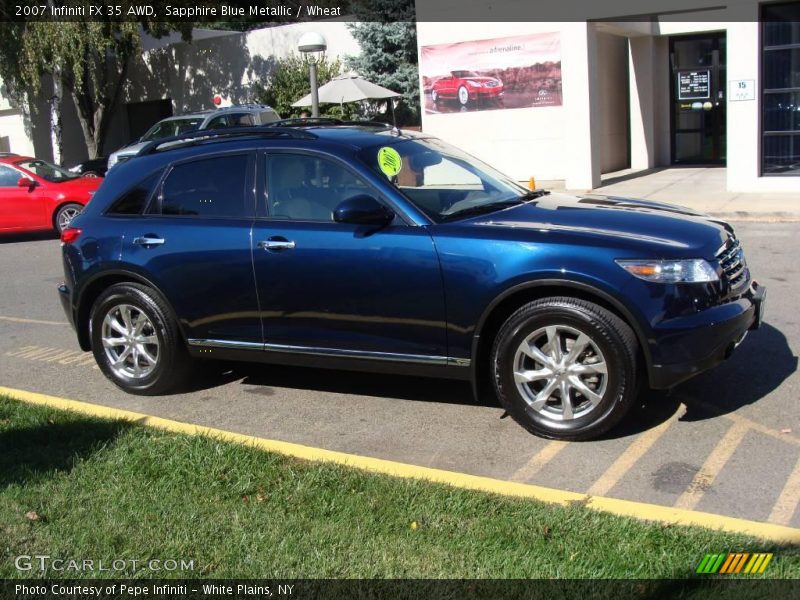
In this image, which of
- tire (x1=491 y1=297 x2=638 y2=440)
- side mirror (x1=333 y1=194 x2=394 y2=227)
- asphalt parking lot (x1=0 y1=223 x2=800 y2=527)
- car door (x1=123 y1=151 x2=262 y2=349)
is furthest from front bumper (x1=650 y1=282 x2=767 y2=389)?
car door (x1=123 y1=151 x2=262 y2=349)

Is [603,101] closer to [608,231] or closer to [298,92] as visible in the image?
[298,92]

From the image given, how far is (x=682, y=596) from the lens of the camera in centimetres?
324

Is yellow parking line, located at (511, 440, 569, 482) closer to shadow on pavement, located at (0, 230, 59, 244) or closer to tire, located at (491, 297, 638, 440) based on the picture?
tire, located at (491, 297, 638, 440)

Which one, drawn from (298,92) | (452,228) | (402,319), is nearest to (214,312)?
(402,319)

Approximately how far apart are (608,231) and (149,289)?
3.12 m

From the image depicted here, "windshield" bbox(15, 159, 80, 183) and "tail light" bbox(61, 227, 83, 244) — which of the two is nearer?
"tail light" bbox(61, 227, 83, 244)

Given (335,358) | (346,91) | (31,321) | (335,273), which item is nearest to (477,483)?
(335,358)

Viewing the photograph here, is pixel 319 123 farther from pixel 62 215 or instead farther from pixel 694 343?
pixel 62 215

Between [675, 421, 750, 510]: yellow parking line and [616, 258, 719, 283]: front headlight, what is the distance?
90 cm

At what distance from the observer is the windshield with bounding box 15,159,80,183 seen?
15.7 m

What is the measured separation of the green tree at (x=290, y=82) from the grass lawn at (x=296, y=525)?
76.8 feet

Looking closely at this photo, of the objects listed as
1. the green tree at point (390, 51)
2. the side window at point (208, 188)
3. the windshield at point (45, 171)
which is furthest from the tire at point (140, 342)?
the green tree at point (390, 51)

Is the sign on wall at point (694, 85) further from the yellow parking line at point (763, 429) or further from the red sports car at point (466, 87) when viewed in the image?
the yellow parking line at point (763, 429)

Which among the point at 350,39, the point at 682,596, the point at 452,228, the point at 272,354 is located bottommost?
the point at 682,596
